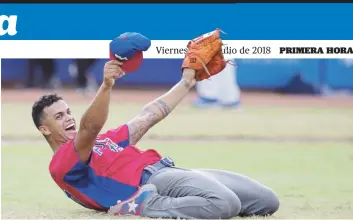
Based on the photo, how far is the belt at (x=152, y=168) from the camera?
644cm

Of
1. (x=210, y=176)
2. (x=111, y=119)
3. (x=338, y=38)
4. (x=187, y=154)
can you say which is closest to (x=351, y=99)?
(x=111, y=119)

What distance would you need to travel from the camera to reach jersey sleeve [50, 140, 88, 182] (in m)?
6.18

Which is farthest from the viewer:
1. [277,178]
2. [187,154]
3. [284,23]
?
[187,154]

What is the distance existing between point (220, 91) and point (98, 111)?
12654 millimetres

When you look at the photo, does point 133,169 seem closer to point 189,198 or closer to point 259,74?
point 189,198

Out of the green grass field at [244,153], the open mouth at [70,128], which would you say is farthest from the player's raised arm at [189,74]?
the green grass field at [244,153]

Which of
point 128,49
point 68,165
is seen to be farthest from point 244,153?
point 128,49

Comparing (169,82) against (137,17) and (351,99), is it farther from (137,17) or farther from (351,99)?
(137,17)

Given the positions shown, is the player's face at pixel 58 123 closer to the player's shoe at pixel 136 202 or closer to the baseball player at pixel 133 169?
the baseball player at pixel 133 169

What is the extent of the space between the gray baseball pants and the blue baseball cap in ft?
2.80

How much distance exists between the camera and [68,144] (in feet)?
20.4

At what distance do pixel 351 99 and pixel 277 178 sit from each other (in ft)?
39.2

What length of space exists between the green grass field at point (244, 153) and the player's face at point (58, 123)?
0.60 m

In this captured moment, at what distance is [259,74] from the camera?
20.7 m
